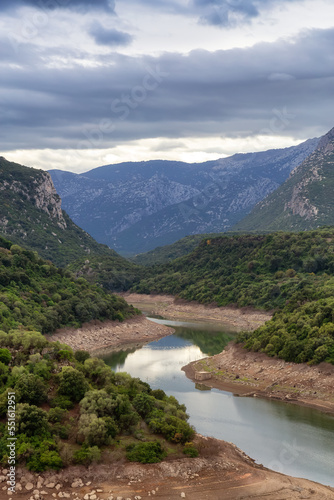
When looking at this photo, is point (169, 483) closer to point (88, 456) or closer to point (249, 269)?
point (88, 456)

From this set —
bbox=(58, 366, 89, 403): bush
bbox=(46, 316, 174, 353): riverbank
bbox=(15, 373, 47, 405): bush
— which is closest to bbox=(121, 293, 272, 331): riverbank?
bbox=(46, 316, 174, 353): riverbank

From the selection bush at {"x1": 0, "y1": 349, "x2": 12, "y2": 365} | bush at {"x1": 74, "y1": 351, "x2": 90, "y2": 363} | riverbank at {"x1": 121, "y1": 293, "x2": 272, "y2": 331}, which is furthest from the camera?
riverbank at {"x1": 121, "y1": 293, "x2": 272, "y2": 331}

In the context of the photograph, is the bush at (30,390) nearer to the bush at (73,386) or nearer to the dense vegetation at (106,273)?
the bush at (73,386)

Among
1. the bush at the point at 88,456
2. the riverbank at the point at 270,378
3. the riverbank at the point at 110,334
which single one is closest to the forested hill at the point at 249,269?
the riverbank at the point at 110,334

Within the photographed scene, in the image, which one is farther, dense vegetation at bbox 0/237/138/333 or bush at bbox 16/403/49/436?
dense vegetation at bbox 0/237/138/333

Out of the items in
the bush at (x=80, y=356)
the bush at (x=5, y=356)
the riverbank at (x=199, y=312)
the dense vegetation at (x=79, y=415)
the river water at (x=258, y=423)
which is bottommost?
the riverbank at (x=199, y=312)

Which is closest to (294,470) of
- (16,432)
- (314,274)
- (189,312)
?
(16,432)
